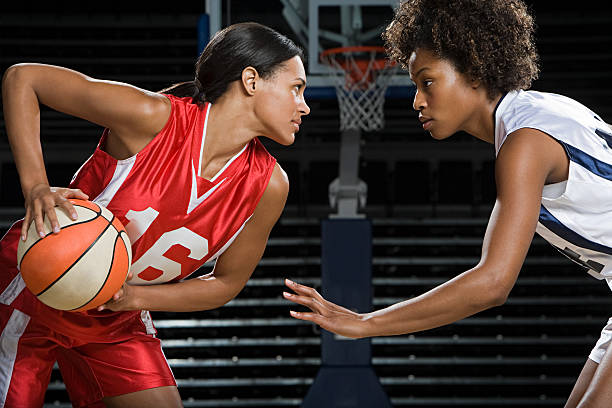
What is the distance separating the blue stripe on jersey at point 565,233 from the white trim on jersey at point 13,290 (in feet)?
5.04

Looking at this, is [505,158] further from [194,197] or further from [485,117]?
[194,197]

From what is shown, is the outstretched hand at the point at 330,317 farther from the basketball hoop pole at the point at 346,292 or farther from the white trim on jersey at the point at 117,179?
the basketball hoop pole at the point at 346,292

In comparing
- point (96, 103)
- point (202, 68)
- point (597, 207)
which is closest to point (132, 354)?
point (96, 103)

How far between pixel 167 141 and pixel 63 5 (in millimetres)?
6960

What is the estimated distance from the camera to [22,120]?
2.04 meters

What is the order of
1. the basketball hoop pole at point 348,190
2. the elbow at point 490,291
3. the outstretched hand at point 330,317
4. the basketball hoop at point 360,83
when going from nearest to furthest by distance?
the elbow at point 490,291
the outstretched hand at point 330,317
the basketball hoop at point 360,83
the basketball hoop pole at point 348,190

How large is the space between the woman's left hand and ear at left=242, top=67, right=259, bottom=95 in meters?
0.69

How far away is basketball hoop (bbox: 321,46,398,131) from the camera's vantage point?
17.6 ft

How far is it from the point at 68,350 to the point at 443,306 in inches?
51.3

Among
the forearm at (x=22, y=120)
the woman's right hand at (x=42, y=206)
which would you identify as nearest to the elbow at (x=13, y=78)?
the forearm at (x=22, y=120)

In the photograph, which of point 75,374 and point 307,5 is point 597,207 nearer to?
point 75,374

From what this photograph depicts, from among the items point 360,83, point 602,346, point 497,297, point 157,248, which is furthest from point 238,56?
point 360,83

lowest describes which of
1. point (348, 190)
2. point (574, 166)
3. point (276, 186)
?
point (348, 190)

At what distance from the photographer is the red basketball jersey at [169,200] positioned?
2.18 m
